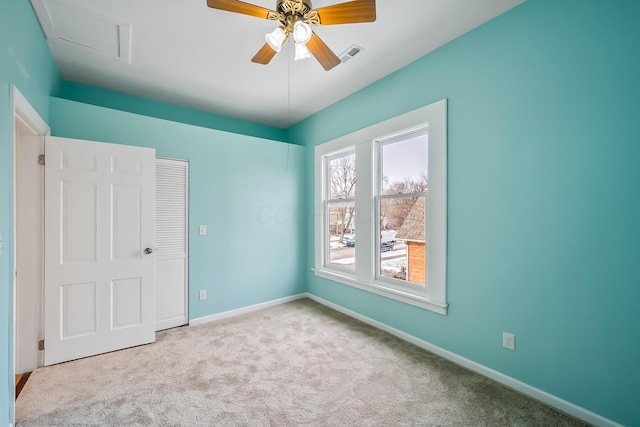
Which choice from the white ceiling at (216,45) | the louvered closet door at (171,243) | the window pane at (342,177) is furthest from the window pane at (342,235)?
the louvered closet door at (171,243)

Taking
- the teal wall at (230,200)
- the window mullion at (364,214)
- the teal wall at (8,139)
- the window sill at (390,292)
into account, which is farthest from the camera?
the window mullion at (364,214)

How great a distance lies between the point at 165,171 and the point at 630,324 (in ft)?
13.1

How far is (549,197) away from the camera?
6.09 ft

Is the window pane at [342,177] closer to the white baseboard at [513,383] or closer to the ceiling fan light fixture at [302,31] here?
the white baseboard at [513,383]

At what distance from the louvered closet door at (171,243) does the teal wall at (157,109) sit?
931 millimetres

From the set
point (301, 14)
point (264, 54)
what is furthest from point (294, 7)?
point (264, 54)

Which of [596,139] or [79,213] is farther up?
[596,139]

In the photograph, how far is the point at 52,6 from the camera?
6.48ft

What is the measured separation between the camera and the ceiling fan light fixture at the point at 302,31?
1.71m

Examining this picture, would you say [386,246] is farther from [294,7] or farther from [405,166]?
[294,7]

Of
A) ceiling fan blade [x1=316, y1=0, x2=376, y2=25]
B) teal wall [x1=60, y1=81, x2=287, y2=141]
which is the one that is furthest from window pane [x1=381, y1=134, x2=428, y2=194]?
teal wall [x1=60, y1=81, x2=287, y2=141]

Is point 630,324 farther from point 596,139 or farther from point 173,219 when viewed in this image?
point 173,219

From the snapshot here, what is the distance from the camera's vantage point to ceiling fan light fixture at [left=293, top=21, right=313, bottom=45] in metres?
1.71

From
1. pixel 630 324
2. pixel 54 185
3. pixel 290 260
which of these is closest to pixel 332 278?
pixel 290 260
